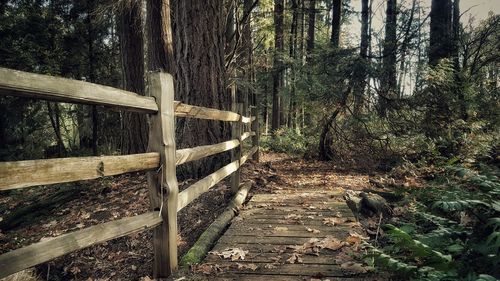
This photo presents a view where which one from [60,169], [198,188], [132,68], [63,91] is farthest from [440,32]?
[60,169]

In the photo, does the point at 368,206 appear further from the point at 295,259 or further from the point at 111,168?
the point at 111,168

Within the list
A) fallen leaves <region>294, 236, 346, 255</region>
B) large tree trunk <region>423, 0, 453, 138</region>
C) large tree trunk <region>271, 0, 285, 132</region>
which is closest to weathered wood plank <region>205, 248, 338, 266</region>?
fallen leaves <region>294, 236, 346, 255</region>

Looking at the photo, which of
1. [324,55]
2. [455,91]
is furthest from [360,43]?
[455,91]

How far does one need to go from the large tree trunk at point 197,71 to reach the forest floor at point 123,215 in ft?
3.31

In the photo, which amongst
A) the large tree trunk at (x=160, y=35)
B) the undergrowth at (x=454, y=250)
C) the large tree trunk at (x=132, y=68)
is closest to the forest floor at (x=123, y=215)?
the large tree trunk at (x=132, y=68)

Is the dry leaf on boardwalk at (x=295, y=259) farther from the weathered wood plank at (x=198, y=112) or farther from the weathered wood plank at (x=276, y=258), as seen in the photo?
the weathered wood plank at (x=198, y=112)

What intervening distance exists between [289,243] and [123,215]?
11.5ft

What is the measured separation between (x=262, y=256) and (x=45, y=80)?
8.84 ft

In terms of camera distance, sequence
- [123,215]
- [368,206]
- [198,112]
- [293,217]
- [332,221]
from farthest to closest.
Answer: [123,215]
[368,206]
[293,217]
[332,221]
[198,112]

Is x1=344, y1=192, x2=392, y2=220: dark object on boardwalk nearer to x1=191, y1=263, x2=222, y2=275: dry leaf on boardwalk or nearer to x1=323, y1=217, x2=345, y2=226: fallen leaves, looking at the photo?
x1=323, y1=217, x2=345, y2=226: fallen leaves

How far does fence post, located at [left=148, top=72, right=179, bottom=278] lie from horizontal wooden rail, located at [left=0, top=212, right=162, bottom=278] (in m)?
0.14

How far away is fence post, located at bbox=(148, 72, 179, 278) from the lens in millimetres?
3258

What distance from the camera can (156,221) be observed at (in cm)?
320

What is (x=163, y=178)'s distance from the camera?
3.27 m
